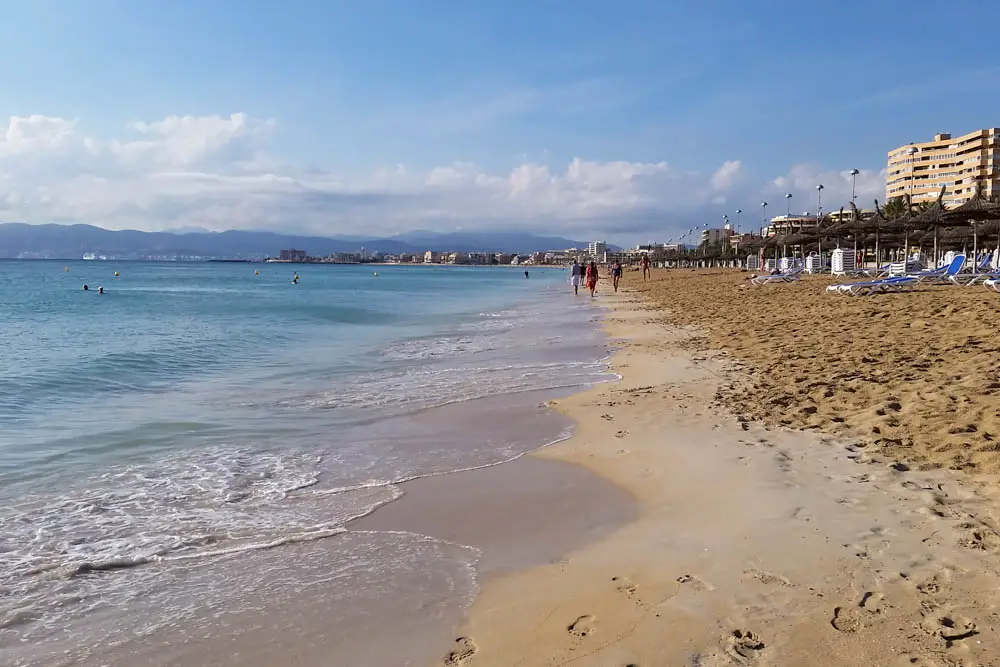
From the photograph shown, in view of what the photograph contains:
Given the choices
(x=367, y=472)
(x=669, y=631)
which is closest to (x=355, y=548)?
(x=367, y=472)

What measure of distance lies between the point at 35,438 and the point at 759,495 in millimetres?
6297

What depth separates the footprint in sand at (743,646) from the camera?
242 cm

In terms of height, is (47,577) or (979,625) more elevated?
(979,625)

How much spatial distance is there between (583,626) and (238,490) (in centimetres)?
293

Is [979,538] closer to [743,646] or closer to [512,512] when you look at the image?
[743,646]

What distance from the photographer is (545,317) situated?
832 inches

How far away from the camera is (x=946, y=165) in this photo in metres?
112

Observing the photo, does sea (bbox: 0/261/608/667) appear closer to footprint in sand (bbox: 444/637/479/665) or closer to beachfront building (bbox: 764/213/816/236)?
footprint in sand (bbox: 444/637/479/665)

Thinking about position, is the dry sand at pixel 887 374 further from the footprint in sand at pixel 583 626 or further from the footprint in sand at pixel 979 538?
the footprint in sand at pixel 583 626

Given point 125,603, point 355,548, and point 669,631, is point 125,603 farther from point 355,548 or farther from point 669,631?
point 669,631

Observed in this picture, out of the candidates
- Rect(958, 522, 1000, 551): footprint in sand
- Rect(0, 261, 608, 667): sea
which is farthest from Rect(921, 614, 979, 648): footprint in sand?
Rect(0, 261, 608, 667): sea

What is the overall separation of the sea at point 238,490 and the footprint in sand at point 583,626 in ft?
1.81

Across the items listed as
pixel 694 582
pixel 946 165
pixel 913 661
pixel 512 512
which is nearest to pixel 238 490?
pixel 512 512

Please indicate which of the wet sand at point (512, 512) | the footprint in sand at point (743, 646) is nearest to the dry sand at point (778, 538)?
the footprint in sand at point (743, 646)
